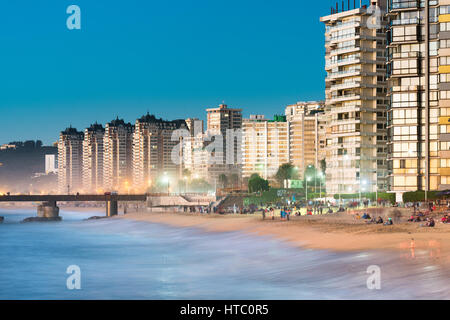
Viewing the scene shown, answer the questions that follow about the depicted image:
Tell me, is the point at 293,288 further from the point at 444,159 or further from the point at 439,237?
the point at 444,159

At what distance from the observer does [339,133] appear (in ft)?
414

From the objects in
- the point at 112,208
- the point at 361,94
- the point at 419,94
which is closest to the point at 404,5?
the point at 419,94

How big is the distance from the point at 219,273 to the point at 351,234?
14297 millimetres

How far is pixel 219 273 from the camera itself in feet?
152

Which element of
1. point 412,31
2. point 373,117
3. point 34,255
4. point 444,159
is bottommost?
point 34,255

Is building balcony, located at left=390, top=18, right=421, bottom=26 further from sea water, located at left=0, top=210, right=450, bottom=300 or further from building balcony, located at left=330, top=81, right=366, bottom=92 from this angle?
sea water, located at left=0, top=210, right=450, bottom=300

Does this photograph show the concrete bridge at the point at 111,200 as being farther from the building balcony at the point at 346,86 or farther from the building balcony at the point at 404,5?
the building balcony at the point at 404,5

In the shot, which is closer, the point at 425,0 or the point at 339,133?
the point at 425,0

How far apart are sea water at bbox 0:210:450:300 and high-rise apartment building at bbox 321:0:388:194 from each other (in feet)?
187

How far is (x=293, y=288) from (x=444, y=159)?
61.4 m

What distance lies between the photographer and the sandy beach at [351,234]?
1728 inches

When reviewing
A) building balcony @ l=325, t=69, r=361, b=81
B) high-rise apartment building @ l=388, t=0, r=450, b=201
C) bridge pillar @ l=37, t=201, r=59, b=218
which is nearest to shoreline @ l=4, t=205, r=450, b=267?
high-rise apartment building @ l=388, t=0, r=450, b=201
